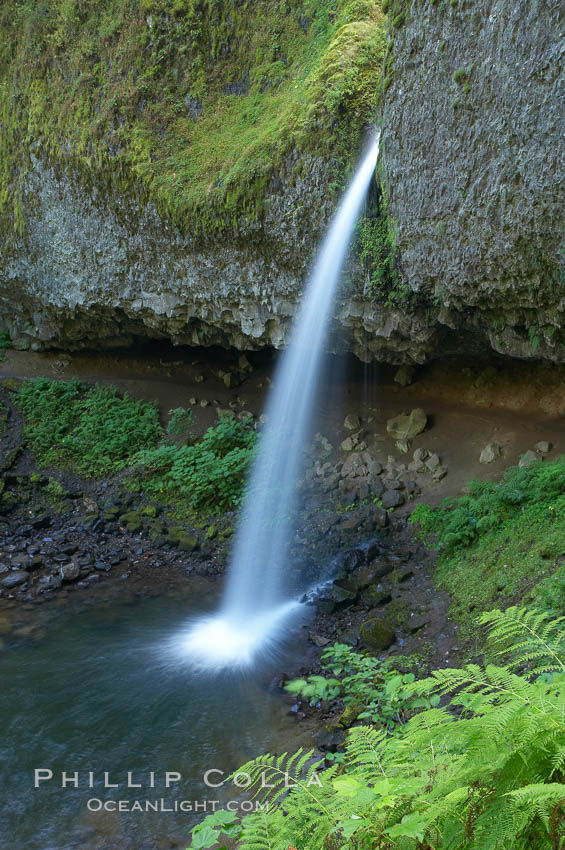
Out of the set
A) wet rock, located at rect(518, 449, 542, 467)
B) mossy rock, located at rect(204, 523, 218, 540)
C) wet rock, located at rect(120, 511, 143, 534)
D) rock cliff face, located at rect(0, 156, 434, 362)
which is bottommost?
wet rock, located at rect(120, 511, 143, 534)

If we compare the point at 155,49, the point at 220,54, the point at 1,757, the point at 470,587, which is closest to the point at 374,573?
the point at 470,587

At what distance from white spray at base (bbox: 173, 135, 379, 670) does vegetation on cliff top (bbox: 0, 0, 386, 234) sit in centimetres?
131

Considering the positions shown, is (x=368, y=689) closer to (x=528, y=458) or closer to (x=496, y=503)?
(x=496, y=503)

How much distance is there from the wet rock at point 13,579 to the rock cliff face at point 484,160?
320 inches

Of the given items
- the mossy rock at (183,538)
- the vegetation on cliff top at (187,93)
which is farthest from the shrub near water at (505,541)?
the vegetation on cliff top at (187,93)

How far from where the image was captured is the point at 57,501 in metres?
12.6

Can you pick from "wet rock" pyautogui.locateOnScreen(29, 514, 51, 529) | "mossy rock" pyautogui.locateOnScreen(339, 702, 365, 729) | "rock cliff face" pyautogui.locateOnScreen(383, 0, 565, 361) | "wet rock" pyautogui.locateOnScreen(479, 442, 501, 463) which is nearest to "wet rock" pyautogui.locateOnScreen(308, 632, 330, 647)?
"mossy rock" pyautogui.locateOnScreen(339, 702, 365, 729)

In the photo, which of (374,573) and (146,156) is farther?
(146,156)

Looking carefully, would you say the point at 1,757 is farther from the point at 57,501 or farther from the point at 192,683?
the point at 57,501

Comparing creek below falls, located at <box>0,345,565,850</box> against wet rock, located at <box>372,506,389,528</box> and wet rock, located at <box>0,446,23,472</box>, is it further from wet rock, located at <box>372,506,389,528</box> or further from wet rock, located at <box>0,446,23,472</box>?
wet rock, located at <box>0,446,23,472</box>

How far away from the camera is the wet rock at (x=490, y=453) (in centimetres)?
982

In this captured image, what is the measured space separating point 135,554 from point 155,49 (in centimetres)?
985

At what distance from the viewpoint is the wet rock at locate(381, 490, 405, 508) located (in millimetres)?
10211

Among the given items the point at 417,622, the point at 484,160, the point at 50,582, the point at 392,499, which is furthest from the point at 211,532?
the point at 484,160
